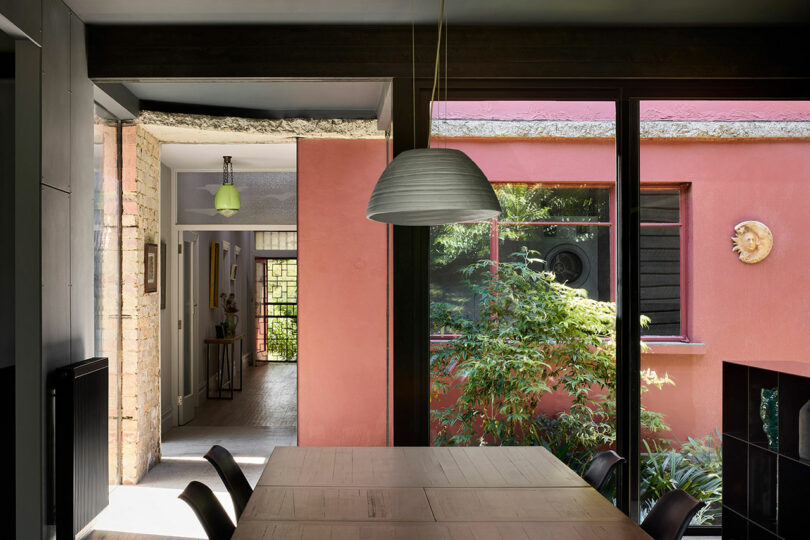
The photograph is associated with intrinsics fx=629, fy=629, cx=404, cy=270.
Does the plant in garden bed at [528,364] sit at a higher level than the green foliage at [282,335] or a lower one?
higher

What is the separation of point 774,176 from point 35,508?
4.40 metres

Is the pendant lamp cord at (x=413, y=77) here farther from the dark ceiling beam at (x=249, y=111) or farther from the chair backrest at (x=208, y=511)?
the chair backrest at (x=208, y=511)

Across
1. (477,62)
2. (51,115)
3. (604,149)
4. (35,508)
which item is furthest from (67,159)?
(604,149)

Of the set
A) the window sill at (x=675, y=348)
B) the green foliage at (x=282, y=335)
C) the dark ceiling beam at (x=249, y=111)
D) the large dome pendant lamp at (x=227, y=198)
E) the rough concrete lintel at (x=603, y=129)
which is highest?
the dark ceiling beam at (x=249, y=111)

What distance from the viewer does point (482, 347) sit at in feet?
12.3

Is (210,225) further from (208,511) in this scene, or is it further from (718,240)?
(208,511)

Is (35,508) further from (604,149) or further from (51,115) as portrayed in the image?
(604,149)

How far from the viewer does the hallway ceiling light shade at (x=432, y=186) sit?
6.27 ft

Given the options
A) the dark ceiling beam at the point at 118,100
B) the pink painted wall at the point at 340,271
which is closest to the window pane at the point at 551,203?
the pink painted wall at the point at 340,271

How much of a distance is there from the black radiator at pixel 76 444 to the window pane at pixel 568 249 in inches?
93.6

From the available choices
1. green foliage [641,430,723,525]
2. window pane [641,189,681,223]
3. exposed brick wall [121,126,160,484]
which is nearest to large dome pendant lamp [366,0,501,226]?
window pane [641,189,681,223]

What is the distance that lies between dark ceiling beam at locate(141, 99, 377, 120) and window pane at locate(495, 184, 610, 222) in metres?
1.85

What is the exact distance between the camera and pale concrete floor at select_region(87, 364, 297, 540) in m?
3.85

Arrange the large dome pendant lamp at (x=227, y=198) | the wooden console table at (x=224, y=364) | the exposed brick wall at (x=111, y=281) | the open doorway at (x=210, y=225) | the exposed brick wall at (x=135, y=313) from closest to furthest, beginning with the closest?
the exposed brick wall at (x=111, y=281) < the open doorway at (x=210, y=225) < the exposed brick wall at (x=135, y=313) < the large dome pendant lamp at (x=227, y=198) < the wooden console table at (x=224, y=364)
